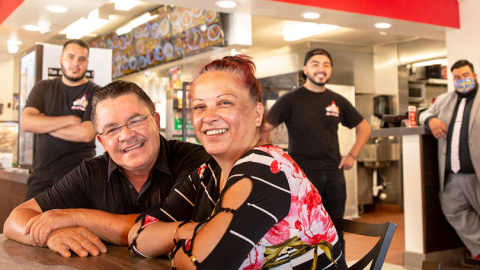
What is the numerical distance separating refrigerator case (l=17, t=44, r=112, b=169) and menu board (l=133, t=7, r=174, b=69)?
2230 millimetres

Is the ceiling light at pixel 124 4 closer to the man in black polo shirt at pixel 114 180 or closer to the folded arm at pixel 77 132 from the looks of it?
the folded arm at pixel 77 132

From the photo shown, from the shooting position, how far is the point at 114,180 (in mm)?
1906

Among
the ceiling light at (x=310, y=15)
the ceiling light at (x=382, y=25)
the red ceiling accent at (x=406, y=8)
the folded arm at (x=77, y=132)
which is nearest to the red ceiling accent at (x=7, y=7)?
the folded arm at (x=77, y=132)

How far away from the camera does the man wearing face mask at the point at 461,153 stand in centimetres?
423

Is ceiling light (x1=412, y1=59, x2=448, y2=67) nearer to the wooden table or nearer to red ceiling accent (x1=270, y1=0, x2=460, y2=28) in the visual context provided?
red ceiling accent (x1=270, y1=0, x2=460, y2=28)

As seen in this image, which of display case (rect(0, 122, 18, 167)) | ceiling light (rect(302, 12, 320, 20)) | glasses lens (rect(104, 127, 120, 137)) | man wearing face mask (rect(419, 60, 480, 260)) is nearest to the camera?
glasses lens (rect(104, 127, 120, 137))

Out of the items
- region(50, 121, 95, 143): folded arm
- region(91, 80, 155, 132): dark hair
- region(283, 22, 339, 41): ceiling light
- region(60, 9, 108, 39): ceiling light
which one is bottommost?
region(50, 121, 95, 143): folded arm

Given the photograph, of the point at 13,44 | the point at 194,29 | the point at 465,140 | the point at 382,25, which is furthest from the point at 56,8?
the point at 465,140

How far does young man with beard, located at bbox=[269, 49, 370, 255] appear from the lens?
148 inches

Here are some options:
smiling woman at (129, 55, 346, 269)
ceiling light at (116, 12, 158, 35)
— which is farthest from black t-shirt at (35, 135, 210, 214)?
ceiling light at (116, 12, 158, 35)

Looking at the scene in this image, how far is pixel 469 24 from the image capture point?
548 centimetres

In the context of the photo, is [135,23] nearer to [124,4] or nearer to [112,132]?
[124,4]

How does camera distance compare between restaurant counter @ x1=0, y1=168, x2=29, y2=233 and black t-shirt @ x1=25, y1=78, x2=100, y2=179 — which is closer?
black t-shirt @ x1=25, y1=78, x2=100, y2=179

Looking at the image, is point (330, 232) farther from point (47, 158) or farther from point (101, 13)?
point (101, 13)
